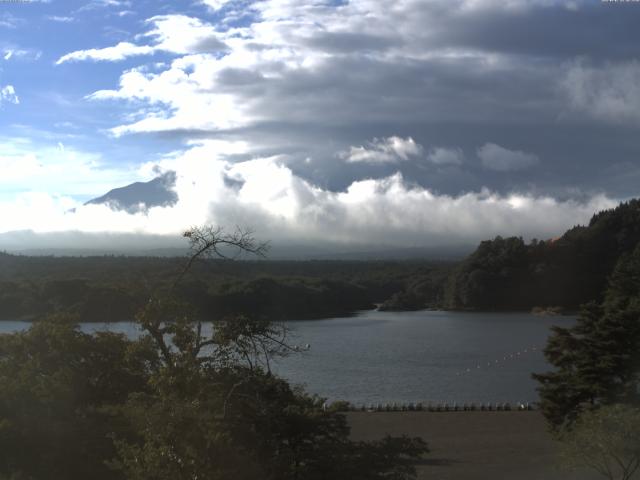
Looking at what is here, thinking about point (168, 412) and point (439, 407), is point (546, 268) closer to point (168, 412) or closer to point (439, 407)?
point (439, 407)

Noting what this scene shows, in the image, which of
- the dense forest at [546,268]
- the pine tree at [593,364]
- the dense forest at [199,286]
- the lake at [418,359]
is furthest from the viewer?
the dense forest at [546,268]

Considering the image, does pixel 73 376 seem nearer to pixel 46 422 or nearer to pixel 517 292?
pixel 46 422

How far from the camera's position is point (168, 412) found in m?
5.46

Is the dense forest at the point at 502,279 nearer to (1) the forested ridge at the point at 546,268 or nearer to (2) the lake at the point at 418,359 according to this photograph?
(1) the forested ridge at the point at 546,268

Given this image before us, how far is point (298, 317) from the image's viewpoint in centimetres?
5212

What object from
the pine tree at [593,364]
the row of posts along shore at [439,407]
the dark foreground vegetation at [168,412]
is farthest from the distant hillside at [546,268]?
the dark foreground vegetation at [168,412]

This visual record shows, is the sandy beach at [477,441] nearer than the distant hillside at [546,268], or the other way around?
the sandy beach at [477,441]

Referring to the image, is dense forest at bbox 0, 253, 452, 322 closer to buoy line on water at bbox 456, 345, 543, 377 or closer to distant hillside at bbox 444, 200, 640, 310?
distant hillside at bbox 444, 200, 640, 310

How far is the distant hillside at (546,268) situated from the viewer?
198ft

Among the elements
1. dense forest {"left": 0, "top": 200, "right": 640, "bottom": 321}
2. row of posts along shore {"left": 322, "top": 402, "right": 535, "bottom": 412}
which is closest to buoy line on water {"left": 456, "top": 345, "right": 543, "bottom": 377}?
row of posts along shore {"left": 322, "top": 402, "right": 535, "bottom": 412}

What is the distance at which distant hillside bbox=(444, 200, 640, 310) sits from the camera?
60219 millimetres

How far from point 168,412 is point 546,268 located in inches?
2296

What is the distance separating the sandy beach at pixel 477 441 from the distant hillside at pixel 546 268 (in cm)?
3937

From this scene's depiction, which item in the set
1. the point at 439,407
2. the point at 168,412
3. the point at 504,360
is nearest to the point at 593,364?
the point at 439,407
